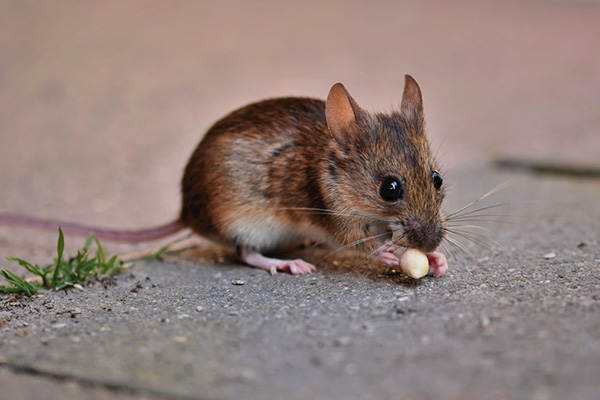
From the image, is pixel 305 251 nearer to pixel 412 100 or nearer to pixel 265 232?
pixel 265 232

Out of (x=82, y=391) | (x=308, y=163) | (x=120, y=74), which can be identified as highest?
(x=120, y=74)

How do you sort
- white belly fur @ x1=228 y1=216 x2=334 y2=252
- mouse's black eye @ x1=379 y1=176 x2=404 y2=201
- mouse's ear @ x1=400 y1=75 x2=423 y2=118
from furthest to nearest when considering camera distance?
1. white belly fur @ x1=228 y1=216 x2=334 y2=252
2. mouse's ear @ x1=400 y1=75 x2=423 y2=118
3. mouse's black eye @ x1=379 y1=176 x2=404 y2=201

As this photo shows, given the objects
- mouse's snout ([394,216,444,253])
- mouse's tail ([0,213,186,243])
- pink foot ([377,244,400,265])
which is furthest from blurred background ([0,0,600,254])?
mouse's snout ([394,216,444,253])

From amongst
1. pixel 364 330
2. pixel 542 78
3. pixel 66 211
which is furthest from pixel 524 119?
pixel 364 330

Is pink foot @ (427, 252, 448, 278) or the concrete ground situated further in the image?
pink foot @ (427, 252, 448, 278)

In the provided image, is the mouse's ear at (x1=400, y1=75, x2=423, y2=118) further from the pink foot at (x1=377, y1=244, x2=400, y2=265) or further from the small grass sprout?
the small grass sprout

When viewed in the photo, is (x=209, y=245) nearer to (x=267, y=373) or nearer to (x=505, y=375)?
(x=267, y=373)

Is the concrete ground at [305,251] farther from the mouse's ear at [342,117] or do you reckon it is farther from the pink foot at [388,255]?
the mouse's ear at [342,117]
